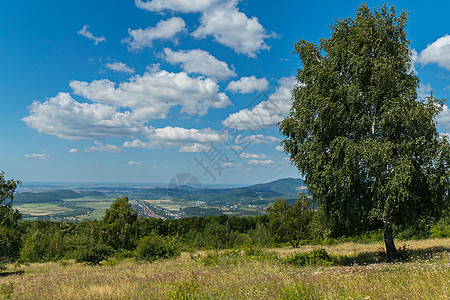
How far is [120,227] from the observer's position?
36.1 metres

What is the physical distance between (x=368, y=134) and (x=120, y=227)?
32.9 metres

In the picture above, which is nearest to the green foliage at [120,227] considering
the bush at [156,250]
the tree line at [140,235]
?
the tree line at [140,235]

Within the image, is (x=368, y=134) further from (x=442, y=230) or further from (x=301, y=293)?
(x=442, y=230)

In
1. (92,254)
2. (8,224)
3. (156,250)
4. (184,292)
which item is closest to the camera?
(184,292)

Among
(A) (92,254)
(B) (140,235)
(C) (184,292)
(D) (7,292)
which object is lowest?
(B) (140,235)

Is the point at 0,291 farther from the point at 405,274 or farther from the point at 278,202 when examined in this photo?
the point at 278,202

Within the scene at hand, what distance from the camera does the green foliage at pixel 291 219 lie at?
40.3m

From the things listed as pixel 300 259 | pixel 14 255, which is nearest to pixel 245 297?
pixel 300 259

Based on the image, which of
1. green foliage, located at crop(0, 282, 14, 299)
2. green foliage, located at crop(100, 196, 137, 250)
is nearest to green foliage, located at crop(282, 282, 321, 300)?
green foliage, located at crop(0, 282, 14, 299)

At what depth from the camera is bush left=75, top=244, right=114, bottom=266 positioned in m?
22.0

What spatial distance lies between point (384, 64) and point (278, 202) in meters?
31.1

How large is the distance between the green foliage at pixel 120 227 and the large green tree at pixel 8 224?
488 inches

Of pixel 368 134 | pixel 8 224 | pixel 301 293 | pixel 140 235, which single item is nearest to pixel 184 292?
pixel 301 293

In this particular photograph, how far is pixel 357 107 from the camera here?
47.1 feet
